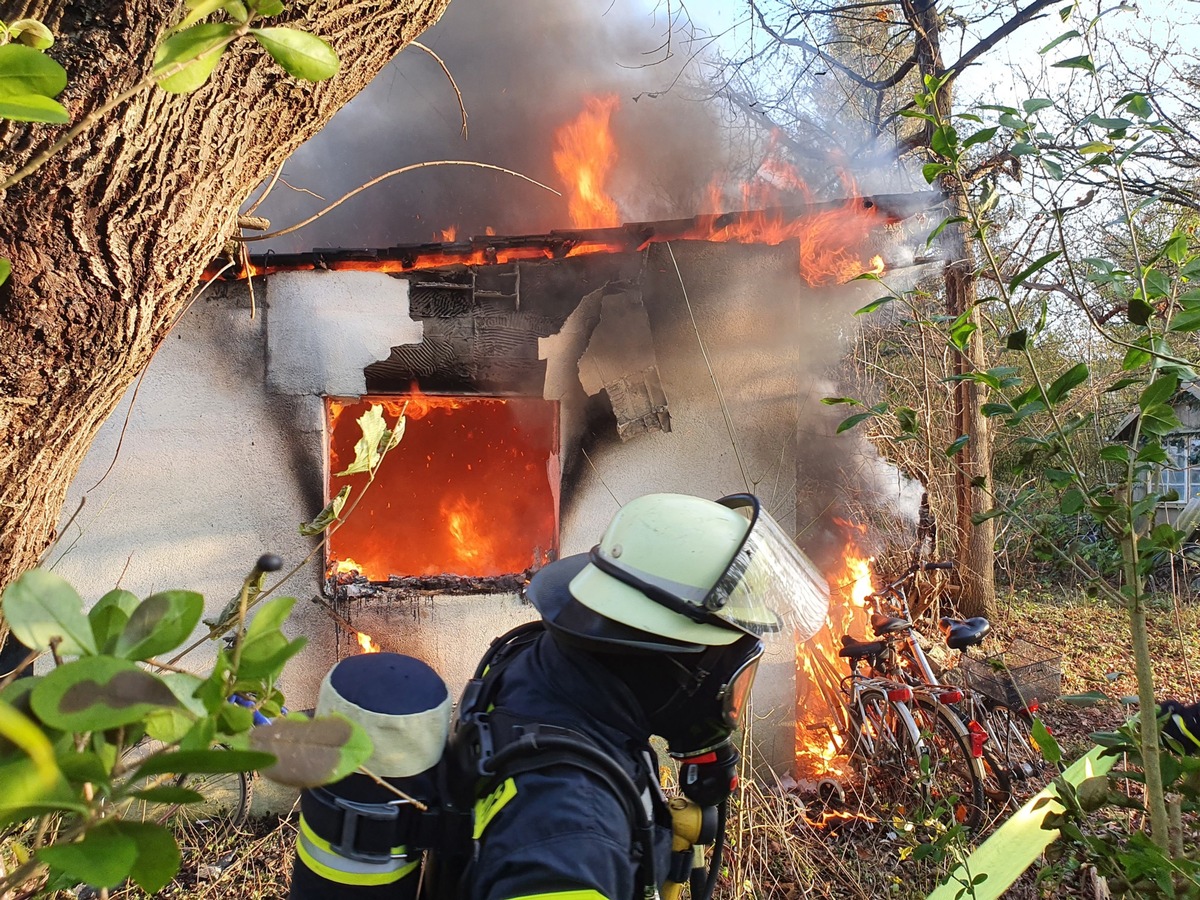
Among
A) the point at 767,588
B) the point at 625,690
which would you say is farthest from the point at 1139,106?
the point at 625,690

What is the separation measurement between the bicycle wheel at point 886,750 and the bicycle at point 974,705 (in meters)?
0.31

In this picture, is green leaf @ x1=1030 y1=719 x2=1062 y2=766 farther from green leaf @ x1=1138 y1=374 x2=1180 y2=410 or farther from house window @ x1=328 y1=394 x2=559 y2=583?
house window @ x1=328 y1=394 x2=559 y2=583

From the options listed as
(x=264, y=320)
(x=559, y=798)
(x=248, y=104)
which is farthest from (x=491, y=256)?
(x=559, y=798)

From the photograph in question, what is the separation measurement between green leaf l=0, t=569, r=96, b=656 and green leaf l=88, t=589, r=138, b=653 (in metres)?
0.02

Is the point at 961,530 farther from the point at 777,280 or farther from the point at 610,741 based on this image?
the point at 610,741

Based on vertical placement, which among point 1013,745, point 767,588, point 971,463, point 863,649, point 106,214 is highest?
point 106,214

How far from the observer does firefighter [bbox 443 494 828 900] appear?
4.83 ft

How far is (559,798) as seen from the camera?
1479 mm

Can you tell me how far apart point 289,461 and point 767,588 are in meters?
4.26

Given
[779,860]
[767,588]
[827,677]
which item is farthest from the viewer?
[827,677]

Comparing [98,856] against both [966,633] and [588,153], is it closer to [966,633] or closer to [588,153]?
[966,633]

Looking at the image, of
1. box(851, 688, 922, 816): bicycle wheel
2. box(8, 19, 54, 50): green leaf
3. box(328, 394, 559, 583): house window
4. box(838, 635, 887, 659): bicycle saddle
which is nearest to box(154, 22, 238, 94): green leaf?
box(8, 19, 54, 50): green leaf

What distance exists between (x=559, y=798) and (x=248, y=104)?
1.50 m

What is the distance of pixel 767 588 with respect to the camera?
6.37 feet
